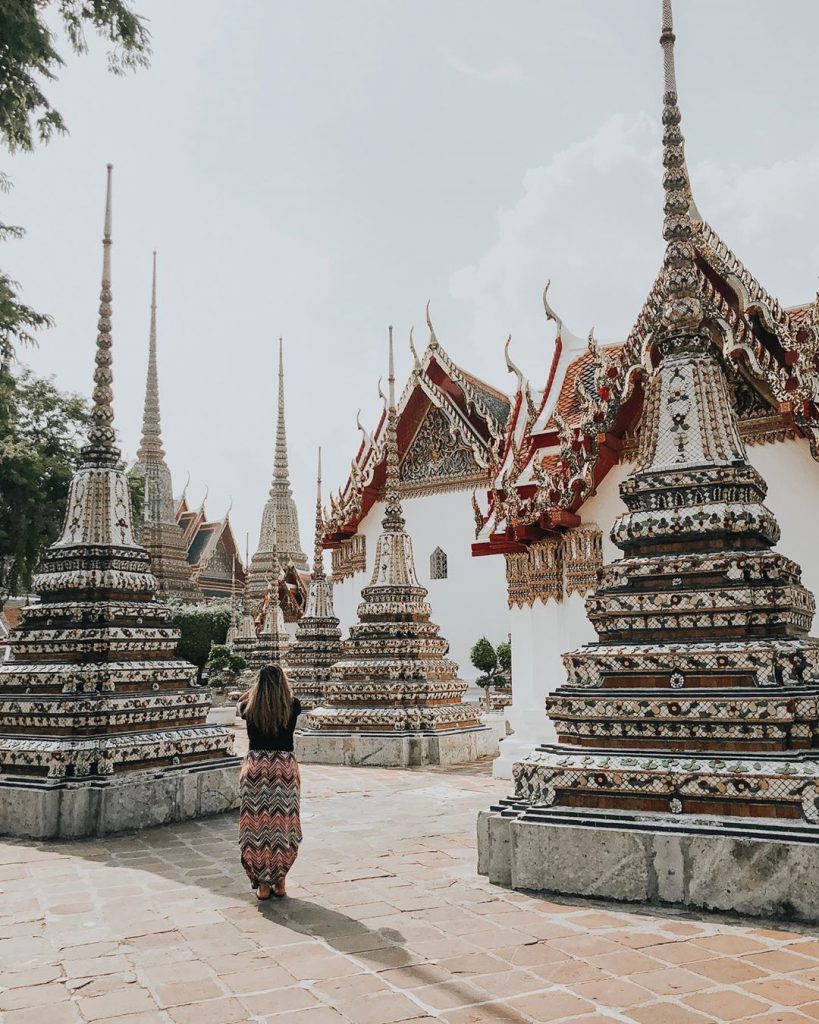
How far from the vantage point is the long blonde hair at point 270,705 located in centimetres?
516

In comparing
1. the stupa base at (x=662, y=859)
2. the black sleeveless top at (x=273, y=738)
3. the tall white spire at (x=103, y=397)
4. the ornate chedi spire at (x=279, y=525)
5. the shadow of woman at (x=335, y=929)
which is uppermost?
the ornate chedi spire at (x=279, y=525)

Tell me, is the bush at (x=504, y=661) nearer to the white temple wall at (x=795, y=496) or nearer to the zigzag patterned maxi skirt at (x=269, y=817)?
the white temple wall at (x=795, y=496)

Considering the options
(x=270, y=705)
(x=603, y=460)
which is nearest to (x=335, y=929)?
(x=270, y=705)

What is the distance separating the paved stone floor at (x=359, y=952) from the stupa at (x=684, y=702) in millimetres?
240

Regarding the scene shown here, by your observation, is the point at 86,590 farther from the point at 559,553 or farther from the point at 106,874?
the point at 559,553

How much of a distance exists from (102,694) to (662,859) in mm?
4524

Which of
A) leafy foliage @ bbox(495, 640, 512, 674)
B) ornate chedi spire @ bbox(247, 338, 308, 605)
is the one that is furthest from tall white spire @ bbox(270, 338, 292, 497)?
leafy foliage @ bbox(495, 640, 512, 674)

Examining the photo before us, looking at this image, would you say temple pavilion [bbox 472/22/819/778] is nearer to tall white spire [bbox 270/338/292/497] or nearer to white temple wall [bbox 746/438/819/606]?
white temple wall [bbox 746/438/819/606]

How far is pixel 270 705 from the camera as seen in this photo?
5.16 meters

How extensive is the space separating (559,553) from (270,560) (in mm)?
27459

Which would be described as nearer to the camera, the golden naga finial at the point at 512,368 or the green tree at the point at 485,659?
the golden naga finial at the point at 512,368

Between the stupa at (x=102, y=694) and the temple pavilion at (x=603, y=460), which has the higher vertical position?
the temple pavilion at (x=603, y=460)

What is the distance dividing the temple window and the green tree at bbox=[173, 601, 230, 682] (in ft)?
36.8

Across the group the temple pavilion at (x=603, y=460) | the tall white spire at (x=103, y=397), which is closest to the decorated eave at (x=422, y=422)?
the temple pavilion at (x=603, y=460)
